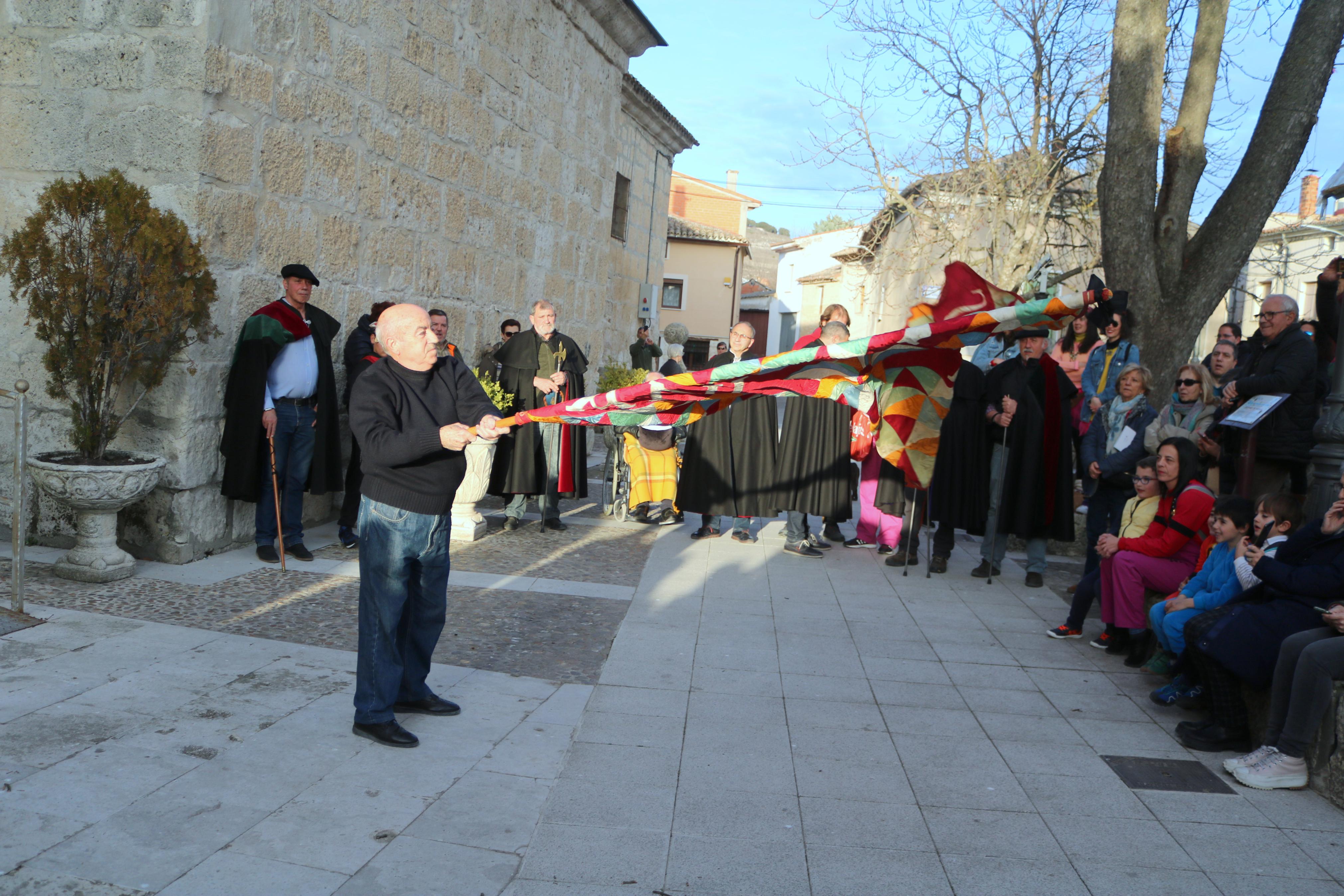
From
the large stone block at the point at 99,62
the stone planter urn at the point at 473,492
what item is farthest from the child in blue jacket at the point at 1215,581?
the large stone block at the point at 99,62

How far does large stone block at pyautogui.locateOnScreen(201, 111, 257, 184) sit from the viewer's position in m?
6.45

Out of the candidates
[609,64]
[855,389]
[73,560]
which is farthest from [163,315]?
[609,64]

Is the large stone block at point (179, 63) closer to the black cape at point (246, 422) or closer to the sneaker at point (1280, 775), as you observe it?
the black cape at point (246, 422)

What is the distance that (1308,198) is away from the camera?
3139 cm

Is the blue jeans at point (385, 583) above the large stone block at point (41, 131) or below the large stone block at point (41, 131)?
below

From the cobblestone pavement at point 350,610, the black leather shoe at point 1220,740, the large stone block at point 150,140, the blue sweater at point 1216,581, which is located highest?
the large stone block at point 150,140

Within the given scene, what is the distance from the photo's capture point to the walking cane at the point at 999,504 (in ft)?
25.8

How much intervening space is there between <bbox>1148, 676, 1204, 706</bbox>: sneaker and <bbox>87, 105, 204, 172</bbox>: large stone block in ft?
20.9

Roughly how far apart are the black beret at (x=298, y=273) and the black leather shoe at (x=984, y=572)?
17.9 feet

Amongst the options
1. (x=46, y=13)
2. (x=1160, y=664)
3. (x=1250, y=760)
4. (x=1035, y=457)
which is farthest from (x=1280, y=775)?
(x=46, y=13)

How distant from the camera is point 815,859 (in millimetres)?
3414

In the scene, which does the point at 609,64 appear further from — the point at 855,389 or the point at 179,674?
the point at 179,674

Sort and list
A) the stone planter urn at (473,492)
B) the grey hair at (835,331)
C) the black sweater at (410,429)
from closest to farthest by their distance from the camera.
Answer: the black sweater at (410,429)
the stone planter urn at (473,492)
the grey hair at (835,331)

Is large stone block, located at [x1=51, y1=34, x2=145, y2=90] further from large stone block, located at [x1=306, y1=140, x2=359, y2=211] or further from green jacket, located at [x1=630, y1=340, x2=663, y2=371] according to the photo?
green jacket, located at [x1=630, y1=340, x2=663, y2=371]
